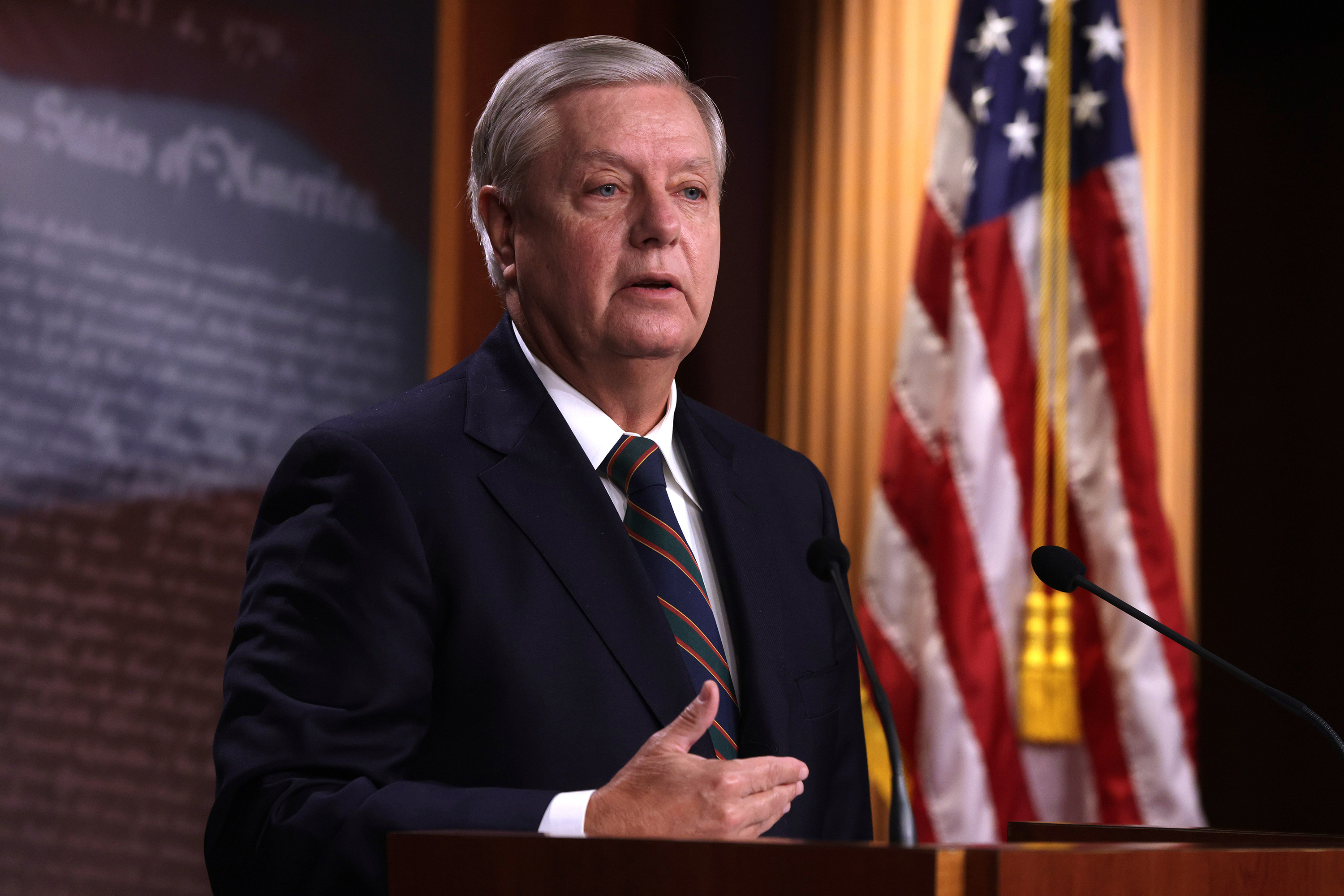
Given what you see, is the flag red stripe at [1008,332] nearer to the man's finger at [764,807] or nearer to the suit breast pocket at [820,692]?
the suit breast pocket at [820,692]

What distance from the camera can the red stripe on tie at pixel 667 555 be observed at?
155 centimetres

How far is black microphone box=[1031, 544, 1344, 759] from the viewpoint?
1260 millimetres

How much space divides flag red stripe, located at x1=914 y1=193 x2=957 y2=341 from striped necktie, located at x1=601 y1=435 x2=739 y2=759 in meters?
1.82

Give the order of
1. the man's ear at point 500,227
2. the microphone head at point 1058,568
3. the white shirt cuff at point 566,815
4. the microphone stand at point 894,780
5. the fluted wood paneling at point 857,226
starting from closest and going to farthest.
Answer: the microphone stand at point 894,780 < the white shirt cuff at point 566,815 < the microphone head at point 1058,568 < the man's ear at point 500,227 < the fluted wood paneling at point 857,226

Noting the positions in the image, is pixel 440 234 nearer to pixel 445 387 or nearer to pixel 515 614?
pixel 445 387

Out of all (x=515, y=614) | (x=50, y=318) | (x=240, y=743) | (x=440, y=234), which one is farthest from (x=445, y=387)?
(x=440, y=234)

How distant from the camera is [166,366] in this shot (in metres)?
2.73

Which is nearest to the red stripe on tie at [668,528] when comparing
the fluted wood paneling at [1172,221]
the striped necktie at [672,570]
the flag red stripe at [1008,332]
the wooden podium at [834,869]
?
the striped necktie at [672,570]

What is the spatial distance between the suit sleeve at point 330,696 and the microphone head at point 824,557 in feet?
1.06

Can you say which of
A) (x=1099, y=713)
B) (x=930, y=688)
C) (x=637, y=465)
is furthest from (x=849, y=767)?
(x=1099, y=713)

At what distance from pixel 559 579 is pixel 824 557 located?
0.32 m

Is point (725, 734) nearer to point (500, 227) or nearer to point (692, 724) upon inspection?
point (692, 724)

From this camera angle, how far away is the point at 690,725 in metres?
1.10

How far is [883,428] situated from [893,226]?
20.7 inches
